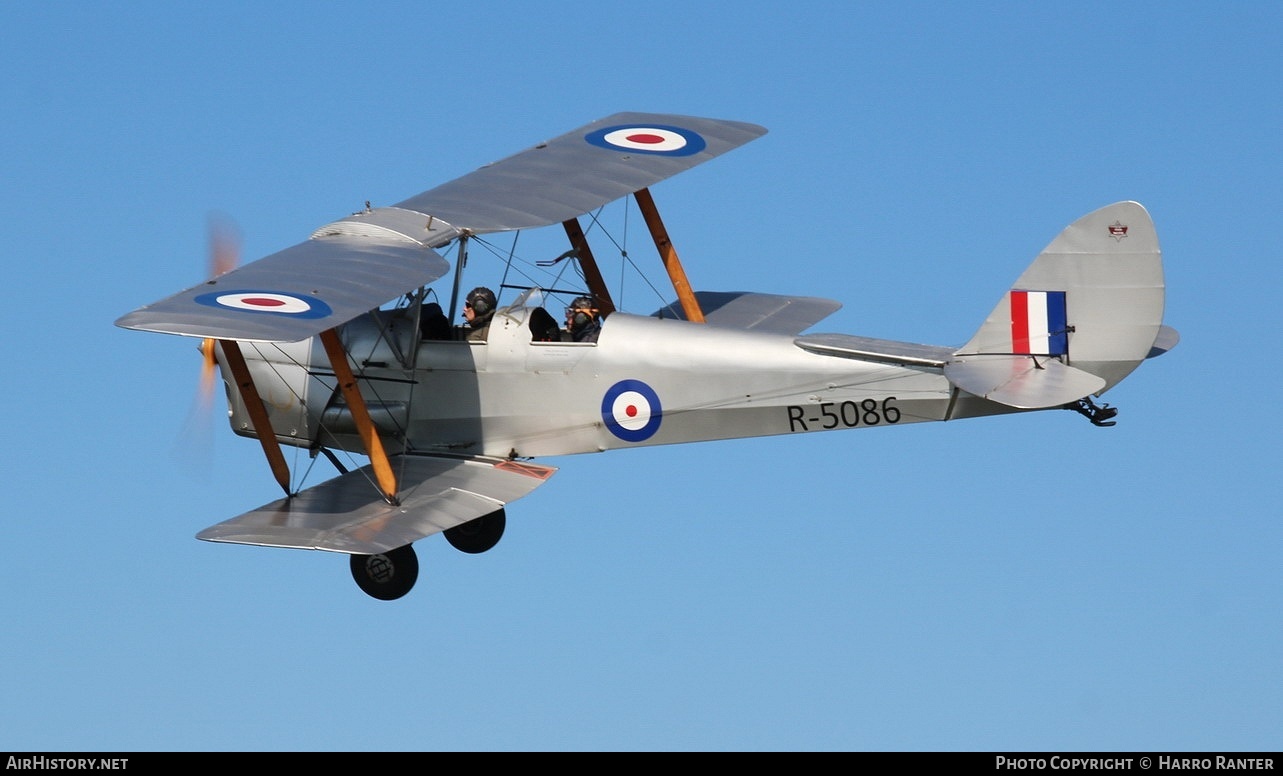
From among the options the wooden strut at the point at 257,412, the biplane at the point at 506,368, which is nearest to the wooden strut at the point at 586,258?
the biplane at the point at 506,368

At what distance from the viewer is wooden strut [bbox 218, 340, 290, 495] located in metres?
17.5

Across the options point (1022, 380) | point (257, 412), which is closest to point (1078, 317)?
point (1022, 380)

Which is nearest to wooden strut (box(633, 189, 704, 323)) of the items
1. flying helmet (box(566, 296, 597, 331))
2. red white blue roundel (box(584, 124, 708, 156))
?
red white blue roundel (box(584, 124, 708, 156))

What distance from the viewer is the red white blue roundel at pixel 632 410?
18.0m

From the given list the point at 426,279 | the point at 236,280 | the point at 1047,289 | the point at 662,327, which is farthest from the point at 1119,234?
the point at 236,280

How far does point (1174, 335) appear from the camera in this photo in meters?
17.9

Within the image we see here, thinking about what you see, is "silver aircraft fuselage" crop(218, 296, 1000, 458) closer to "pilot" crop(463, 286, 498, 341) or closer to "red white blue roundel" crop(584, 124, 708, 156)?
"pilot" crop(463, 286, 498, 341)

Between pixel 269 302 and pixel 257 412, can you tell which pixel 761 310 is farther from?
pixel 269 302

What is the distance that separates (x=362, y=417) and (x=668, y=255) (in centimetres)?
371

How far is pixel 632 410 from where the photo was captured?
18062mm

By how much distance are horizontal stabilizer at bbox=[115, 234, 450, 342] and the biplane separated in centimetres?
2

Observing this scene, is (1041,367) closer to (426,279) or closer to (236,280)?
(426,279)

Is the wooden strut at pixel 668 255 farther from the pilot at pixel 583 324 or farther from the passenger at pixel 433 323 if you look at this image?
the passenger at pixel 433 323

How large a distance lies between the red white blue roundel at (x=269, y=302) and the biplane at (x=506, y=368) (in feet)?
0.06
